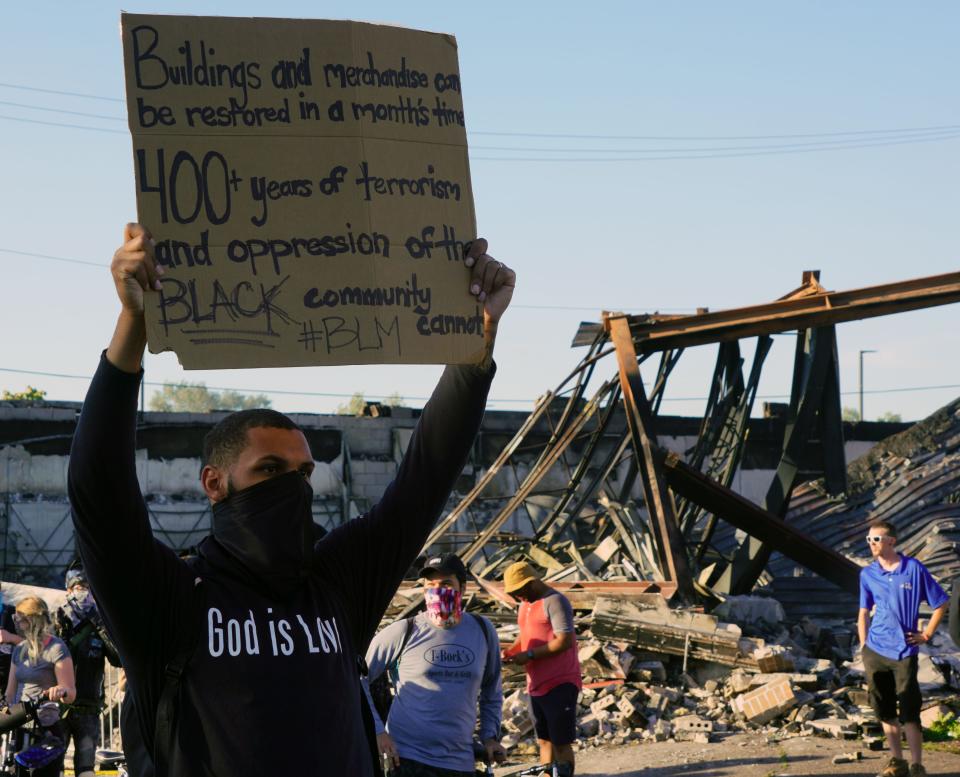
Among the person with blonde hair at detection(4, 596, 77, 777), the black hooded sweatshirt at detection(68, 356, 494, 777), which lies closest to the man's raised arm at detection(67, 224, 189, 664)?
the black hooded sweatshirt at detection(68, 356, 494, 777)

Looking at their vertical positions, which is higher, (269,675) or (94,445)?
(94,445)

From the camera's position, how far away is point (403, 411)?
34281 millimetres

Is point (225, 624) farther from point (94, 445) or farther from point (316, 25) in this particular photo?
point (316, 25)

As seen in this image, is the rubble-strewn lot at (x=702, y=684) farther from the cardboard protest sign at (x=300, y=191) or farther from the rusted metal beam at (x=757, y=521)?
the cardboard protest sign at (x=300, y=191)

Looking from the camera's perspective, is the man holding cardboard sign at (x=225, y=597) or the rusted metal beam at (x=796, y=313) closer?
the man holding cardboard sign at (x=225, y=597)

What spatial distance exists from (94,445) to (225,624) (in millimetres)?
484

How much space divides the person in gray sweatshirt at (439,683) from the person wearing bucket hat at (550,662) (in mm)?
2264

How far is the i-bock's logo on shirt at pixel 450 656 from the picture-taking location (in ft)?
23.7

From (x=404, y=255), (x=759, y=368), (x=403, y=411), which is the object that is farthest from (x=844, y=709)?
(x=403, y=411)

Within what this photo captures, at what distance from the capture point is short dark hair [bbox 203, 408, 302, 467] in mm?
2986

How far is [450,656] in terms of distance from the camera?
7.27m

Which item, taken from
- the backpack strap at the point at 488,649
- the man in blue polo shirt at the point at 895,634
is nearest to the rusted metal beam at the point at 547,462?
the man in blue polo shirt at the point at 895,634

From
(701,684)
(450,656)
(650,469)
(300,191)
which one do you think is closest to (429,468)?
(300,191)

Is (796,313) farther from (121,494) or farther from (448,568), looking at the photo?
(121,494)
